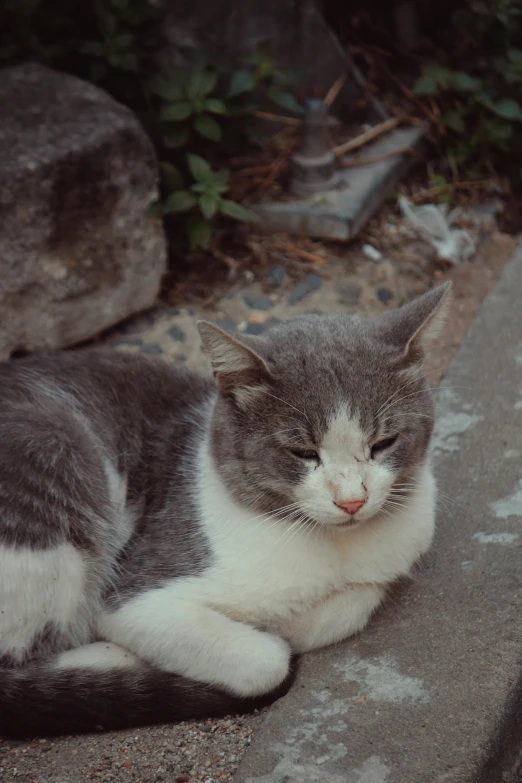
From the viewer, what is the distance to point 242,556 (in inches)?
96.0

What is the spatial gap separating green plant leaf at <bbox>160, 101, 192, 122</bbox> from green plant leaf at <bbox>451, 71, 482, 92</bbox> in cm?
141

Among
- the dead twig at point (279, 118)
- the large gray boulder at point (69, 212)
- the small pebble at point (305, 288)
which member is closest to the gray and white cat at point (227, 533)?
the large gray boulder at point (69, 212)

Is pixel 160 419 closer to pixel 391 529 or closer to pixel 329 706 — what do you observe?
pixel 391 529

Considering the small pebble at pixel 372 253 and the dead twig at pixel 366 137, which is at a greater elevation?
the dead twig at pixel 366 137

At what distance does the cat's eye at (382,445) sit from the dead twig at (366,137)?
2.45m

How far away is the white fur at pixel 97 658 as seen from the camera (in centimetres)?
235


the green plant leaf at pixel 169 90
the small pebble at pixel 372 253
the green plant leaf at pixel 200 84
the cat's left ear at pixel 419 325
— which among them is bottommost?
the small pebble at pixel 372 253

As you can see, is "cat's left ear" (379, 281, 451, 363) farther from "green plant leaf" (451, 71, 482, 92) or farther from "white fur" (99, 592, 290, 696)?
"green plant leaf" (451, 71, 482, 92)

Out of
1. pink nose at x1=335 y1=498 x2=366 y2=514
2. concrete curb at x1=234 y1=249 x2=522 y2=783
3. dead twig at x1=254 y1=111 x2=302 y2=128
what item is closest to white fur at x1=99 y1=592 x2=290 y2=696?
concrete curb at x1=234 y1=249 x2=522 y2=783

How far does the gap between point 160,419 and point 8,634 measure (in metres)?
0.79

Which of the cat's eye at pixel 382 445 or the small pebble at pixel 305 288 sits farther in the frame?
the small pebble at pixel 305 288

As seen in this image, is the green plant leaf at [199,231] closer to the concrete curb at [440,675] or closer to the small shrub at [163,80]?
the small shrub at [163,80]

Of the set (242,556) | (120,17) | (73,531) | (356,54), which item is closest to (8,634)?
(73,531)

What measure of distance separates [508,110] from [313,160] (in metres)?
0.98
